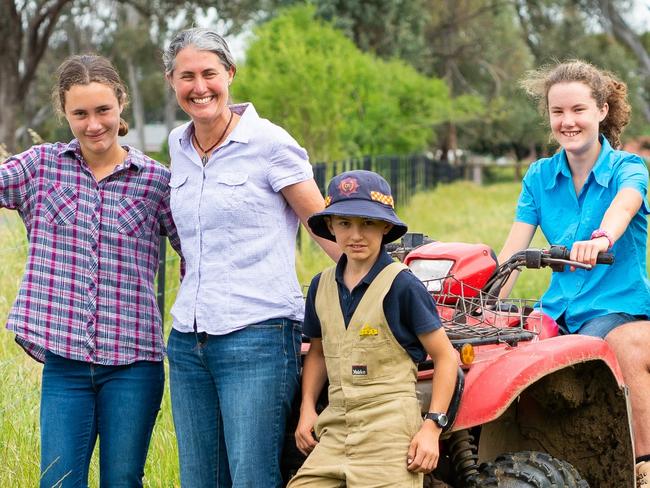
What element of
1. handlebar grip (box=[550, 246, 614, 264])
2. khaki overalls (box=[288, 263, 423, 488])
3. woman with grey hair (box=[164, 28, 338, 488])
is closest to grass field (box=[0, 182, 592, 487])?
woman with grey hair (box=[164, 28, 338, 488])

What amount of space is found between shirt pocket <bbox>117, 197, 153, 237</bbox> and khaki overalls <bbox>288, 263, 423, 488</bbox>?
2.88ft

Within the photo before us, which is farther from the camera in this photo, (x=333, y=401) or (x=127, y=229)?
(x=127, y=229)

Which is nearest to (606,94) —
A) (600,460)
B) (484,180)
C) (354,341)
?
(600,460)

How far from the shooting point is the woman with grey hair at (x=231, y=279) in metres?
3.78

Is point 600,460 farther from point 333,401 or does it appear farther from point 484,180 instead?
point 484,180

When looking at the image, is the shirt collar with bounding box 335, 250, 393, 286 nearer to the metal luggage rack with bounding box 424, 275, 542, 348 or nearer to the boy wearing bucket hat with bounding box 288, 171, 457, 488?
the boy wearing bucket hat with bounding box 288, 171, 457, 488

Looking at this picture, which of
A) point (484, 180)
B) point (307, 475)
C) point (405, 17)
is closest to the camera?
point (307, 475)

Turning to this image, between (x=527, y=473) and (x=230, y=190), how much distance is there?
1.39m

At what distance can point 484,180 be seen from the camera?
64812mm

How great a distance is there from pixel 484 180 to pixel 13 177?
61724 mm

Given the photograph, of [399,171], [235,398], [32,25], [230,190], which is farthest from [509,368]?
[32,25]

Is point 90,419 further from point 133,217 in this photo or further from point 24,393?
point 24,393

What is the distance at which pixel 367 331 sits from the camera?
141 inches

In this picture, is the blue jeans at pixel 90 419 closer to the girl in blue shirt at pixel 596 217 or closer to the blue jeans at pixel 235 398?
the blue jeans at pixel 235 398
